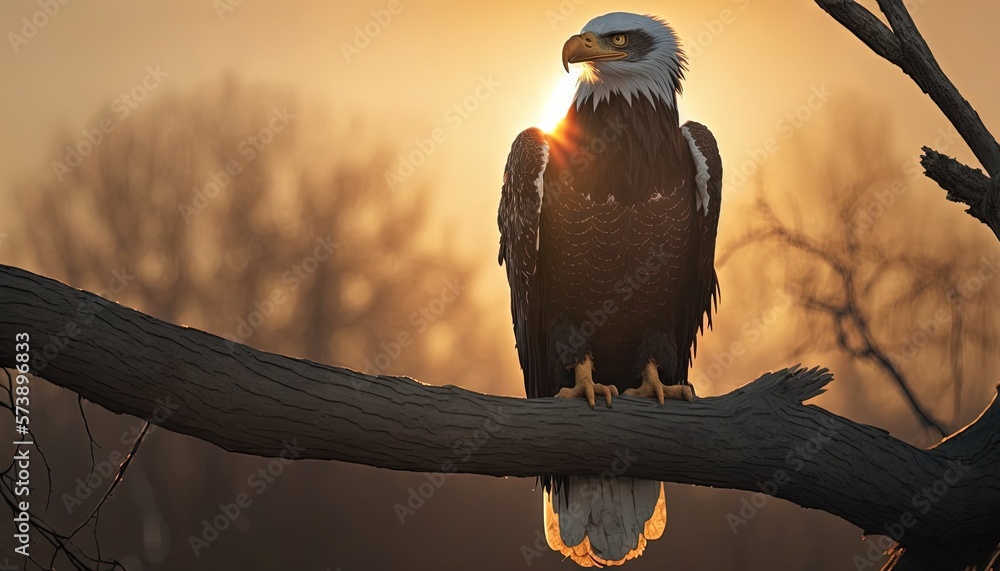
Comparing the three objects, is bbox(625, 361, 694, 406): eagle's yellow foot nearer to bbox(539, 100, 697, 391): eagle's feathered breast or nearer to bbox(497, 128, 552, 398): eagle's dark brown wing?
bbox(539, 100, 697, 391): eagle's feathered breast

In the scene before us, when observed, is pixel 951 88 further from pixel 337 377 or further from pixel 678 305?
pixel 337 377

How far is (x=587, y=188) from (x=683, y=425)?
4.00 feet

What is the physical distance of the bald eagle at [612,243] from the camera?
4.05m

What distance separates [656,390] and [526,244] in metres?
0.89

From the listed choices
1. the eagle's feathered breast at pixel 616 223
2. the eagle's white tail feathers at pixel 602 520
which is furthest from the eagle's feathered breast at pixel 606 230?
the eagle's white tail feathers at pixel 602 520

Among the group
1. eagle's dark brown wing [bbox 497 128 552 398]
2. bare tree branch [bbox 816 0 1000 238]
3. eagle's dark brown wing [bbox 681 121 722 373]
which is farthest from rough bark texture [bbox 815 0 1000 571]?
eagle's dark brown wing [bbox 497 128 552 398]

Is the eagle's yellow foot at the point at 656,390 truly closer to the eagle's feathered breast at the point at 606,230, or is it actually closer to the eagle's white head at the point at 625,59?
the eagle's feathered breast at the point at 606,230

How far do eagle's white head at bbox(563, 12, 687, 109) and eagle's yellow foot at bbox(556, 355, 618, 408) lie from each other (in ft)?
4.13

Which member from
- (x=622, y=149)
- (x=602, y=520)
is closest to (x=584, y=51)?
(x=622, y=149)

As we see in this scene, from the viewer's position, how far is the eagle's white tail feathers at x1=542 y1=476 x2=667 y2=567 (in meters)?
4.28

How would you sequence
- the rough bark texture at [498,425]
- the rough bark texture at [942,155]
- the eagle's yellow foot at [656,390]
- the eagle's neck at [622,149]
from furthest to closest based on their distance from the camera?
the eagle's neck at [622,149] → the eagle's yellow foot at [656,390] → the rough bark texture at [942,155] → the rough bark texture at [498,425]

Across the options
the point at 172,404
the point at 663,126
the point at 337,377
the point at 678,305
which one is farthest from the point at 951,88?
the point at 172,404

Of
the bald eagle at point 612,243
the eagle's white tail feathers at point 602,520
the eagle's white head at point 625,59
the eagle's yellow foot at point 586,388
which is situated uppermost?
the eagle's white head at point 625,59

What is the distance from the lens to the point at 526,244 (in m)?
4.14
